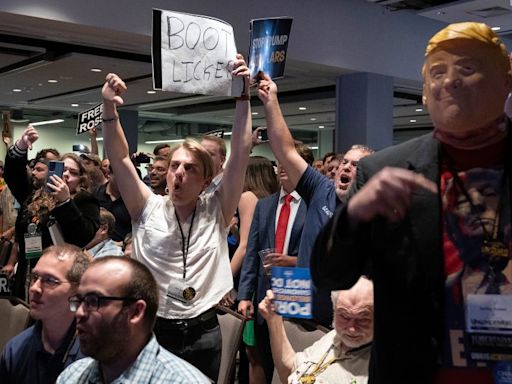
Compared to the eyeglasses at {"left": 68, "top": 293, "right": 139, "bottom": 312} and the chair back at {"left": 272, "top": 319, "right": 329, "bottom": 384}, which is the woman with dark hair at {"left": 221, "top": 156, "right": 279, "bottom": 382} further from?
the eyeglasses at {"left": 68, "top": 293, "right": 139, "bottom": 312}

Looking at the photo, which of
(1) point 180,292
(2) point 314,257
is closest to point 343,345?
(1) point 180,292

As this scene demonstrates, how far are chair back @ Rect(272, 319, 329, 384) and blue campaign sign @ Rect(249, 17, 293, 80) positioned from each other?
990mm

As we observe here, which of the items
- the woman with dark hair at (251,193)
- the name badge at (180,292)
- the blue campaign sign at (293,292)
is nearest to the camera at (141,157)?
the woman with dark hair at (251,193)

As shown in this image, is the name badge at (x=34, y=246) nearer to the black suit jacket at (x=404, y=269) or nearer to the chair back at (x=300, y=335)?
the chair back at (x=300, y=335)

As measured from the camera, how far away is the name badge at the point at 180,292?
106 inches

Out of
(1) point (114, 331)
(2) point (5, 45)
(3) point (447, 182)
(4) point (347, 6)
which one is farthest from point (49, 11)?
(3) point (447, 182)

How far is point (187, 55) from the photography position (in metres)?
2.77

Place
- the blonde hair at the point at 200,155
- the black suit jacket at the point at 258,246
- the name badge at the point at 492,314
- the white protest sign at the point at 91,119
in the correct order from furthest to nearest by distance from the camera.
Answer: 1. the white protest sign at the point at 91,119
2. the black suit jacket at the point at 258,246
3. the blonde hair at the point at 200,155
4. the name badge at the point at 492,314

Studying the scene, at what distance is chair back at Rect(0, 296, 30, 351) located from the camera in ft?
10.6

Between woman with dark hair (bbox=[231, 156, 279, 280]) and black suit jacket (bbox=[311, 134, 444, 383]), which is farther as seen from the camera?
woman with dark hair (bbox=[231, 156, 279, 280])

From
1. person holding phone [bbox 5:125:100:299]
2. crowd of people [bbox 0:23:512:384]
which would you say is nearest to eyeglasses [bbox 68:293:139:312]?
crowd of people [bbox 0:23:512:384]

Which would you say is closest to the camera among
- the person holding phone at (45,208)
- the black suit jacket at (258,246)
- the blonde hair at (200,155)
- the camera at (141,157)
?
the blonde hair at (200,155)

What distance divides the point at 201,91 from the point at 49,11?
13.5 feet

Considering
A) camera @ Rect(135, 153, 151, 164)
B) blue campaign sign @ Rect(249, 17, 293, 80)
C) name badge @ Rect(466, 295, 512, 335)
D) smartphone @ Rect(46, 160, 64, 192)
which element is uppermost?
blue campaign sign @ Rect(249, 17, 293, 80)
